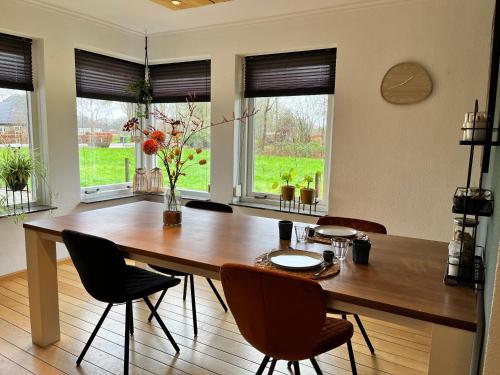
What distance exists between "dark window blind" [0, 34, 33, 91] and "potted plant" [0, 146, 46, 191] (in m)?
0.59

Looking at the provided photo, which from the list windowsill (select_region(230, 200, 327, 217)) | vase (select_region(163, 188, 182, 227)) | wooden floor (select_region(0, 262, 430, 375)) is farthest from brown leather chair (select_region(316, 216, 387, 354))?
windowsill (select_region(230, 200, 327, 217))

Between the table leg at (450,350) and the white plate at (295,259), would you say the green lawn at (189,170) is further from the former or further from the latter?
the table leg at (450,350)

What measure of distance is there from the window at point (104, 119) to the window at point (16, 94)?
0.51 metres

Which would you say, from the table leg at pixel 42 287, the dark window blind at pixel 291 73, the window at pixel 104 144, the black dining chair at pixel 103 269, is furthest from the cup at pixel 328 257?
the window at pixel 104 144

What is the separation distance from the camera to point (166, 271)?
2.76m

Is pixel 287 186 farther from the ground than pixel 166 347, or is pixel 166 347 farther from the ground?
pixel 287 186

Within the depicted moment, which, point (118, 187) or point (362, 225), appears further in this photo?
point (118, 187)

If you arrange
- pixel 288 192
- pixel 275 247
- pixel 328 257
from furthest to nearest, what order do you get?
pixel 288 192
pixel 275 247
pixel 328 257

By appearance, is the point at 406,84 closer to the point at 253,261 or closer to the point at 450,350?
the point at 253,261

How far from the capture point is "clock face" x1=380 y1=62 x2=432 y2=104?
3178mm

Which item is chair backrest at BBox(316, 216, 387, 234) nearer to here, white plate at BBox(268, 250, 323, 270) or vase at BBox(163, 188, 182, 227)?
white plate at BBox(268, 250, 323, 270)

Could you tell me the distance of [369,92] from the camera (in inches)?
134

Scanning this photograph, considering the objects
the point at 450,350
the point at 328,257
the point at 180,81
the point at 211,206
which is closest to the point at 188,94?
the point at 180,81

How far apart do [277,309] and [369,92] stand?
2.52 metres
